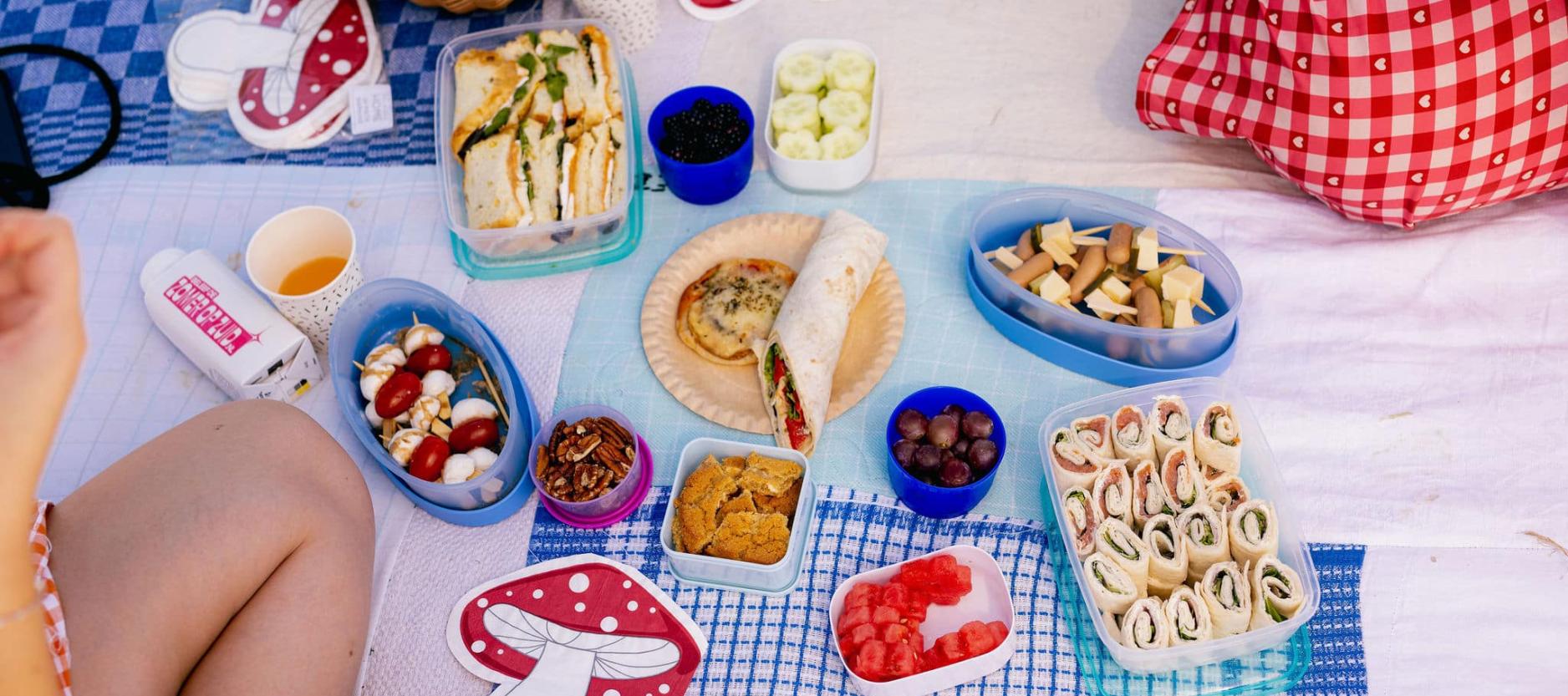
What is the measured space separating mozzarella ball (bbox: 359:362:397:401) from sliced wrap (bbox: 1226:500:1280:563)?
139 centimetres

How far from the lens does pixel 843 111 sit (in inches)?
79.0

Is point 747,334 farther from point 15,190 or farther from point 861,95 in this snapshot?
point 15,190

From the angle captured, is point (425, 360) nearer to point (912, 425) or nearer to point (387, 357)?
point (387, 357)

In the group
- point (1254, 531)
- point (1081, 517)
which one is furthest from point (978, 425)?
point (1254, 531)

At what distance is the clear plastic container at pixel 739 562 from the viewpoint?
1.53m

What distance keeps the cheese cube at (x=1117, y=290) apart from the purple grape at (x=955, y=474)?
1.49 ft

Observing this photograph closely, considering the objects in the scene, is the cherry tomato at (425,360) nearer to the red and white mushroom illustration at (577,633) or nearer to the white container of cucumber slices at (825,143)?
the red and white mushroom illustration at (577,633)

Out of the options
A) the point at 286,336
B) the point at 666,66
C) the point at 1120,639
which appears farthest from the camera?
the point at 666,66

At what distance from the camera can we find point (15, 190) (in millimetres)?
2111


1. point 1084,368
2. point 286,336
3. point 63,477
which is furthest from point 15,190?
point 1084,368

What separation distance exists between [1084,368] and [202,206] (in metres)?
1.89

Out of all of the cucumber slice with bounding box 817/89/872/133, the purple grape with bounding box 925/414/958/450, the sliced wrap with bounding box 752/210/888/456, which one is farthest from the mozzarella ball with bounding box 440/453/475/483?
the cucumber slice with bounding box 817/89/872/133

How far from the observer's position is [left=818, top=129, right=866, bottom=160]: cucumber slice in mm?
1980

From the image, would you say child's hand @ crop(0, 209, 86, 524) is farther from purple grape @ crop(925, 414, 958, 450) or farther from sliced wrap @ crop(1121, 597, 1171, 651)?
sliced wrap @ crop(1121, 597, 1171, 651)
